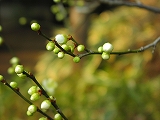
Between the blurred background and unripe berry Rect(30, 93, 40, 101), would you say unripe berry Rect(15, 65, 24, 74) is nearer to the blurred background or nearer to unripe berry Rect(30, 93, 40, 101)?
unripe berry Rect(30, 93, 40, 101)

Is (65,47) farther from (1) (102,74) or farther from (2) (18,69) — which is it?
(1) (102,74)

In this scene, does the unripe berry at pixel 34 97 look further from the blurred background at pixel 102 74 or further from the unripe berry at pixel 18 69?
the blurred background at pixel 102 74

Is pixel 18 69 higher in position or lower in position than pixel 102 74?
lower

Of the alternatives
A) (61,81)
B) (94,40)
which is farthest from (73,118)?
(94,40)

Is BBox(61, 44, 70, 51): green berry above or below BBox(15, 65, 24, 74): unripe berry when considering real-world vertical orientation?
above

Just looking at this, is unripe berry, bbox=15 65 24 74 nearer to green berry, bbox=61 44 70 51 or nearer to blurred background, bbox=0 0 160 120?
green berry, bbox=61 44 70 51

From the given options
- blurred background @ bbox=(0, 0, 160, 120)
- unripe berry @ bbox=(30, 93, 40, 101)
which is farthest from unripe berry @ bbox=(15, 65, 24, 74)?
blurred background @ bbox=(0, 0, 160, 120)

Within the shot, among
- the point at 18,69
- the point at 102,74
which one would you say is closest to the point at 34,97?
the point at 18,69

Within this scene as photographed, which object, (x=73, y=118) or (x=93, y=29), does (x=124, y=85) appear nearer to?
(x=73, y=118)

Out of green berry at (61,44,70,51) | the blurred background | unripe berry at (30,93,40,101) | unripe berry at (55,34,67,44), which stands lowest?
unripe berry at (30,93,40,101)

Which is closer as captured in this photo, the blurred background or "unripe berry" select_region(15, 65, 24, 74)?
"unripe berry" select_region(15, 65, 24, 74)

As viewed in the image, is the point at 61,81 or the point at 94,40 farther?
the point at 94,40
